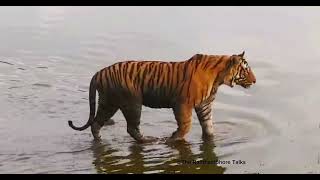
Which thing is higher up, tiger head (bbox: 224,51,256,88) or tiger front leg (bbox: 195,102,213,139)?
tiger head (bbox: 224,51,256,88)

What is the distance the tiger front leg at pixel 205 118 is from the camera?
9.40 meters

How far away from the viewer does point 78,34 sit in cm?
1745

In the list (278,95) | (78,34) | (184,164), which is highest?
(78,34)

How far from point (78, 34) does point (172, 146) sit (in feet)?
28.8

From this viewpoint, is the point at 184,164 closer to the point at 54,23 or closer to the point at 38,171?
the point at 38,171

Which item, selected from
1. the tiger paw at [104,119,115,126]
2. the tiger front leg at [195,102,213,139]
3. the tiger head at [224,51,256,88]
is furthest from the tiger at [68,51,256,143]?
the tiger paw at [104,119,115,126]

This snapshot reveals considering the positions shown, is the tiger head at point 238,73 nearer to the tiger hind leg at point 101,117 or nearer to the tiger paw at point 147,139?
the tiger paw at point 147,139

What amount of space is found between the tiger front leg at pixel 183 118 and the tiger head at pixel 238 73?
2.34ft

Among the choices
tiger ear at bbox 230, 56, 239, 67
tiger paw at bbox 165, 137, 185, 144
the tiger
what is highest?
tiger ear at bbox 230, 56, 239, 67

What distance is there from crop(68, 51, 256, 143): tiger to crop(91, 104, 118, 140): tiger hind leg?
22 mm

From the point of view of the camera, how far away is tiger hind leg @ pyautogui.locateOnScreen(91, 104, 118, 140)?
30.6 feet

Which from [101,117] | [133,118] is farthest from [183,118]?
[101,117]

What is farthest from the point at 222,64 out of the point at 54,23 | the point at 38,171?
the point at 54,23

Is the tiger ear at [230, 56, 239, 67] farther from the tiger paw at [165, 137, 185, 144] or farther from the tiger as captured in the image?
the tiger paw at [165, 137, 185, 144]
